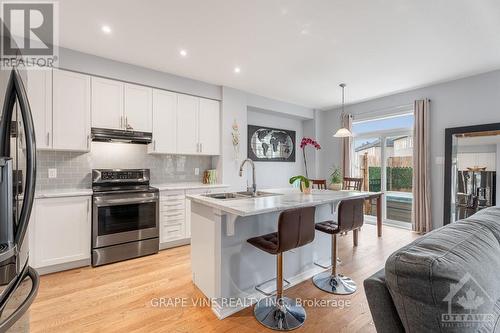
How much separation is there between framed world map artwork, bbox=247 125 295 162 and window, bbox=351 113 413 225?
1520 millimetres

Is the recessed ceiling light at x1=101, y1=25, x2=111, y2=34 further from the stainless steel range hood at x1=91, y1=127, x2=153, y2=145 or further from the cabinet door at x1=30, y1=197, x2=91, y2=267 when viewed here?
the cabinet door at x1=30, y1=197, x2=91, y2=267

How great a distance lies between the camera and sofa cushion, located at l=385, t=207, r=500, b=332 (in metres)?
0.75

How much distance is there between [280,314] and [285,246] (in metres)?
0.61

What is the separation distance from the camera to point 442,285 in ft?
2.48

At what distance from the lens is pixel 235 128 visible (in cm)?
454

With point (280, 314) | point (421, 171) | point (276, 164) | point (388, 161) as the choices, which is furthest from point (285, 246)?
point (388, 161)

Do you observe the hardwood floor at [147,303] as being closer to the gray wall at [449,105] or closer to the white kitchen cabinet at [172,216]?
the white kitchen cabinet at [172,216]

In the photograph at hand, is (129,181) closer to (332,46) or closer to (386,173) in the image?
(332,46)

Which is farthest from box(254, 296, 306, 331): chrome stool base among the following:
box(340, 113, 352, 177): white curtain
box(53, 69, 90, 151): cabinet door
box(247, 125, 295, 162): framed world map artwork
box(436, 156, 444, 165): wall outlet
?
box(340, 113, 352, 177): white curtain

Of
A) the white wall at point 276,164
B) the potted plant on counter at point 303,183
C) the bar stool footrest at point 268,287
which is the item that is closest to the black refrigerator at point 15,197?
the bar stool footrest at point 268,287

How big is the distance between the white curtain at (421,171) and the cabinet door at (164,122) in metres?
4.33

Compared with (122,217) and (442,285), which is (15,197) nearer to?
(442,285)

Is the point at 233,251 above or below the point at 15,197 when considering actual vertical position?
below

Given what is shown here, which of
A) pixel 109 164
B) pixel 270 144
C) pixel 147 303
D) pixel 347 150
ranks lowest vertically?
pixel 147 303
